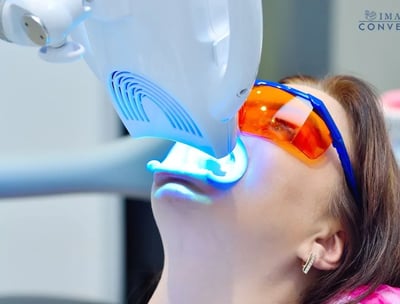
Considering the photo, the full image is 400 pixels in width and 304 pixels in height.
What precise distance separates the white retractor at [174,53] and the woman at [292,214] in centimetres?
14

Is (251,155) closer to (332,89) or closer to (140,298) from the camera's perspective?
(332,89)

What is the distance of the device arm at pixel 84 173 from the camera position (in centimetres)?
139

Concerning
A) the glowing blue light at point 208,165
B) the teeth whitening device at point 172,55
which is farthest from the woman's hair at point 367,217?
the teeth whitening device at point 172,55

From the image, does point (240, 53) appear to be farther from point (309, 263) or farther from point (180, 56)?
point (309, 263)

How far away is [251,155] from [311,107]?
107 millimetres

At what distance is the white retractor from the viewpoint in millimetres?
730

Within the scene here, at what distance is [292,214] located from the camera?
952 millimetres

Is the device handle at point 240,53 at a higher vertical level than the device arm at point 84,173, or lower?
higher

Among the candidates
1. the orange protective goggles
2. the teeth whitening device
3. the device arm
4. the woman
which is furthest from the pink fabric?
the device arm

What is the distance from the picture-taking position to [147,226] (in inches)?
66.9

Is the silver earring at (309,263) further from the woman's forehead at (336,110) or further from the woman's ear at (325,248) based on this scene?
the woman's forehead at (336,110)

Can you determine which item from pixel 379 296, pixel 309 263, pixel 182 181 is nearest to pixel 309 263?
pixel 309 263

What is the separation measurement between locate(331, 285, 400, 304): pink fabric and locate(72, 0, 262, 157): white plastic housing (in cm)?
31

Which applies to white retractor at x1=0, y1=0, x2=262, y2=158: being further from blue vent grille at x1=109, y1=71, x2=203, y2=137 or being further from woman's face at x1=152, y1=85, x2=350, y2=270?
woman's face at x1=152, y1=85, x2=350, y2=270
